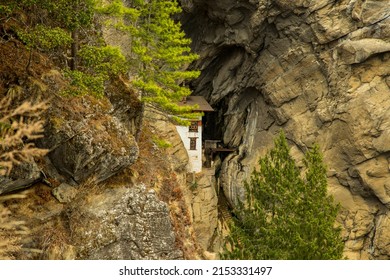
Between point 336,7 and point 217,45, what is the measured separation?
1050cm

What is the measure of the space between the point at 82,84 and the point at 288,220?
9188mm

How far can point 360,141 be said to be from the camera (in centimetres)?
3053

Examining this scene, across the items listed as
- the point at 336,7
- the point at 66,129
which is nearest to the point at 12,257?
the point at 66,129

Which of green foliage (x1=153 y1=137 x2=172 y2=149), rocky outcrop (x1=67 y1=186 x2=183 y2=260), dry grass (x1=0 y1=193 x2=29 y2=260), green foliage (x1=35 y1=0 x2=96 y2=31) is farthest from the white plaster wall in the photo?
dry grass (x1=0 y1=193 x2=29 y2=260)

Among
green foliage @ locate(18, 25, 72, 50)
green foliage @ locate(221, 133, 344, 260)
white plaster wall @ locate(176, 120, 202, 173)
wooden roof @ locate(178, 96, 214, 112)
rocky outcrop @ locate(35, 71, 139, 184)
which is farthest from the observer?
wooden roof @ locate(178, 96, 214, 112)

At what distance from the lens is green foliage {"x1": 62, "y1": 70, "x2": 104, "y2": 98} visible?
1391 cm

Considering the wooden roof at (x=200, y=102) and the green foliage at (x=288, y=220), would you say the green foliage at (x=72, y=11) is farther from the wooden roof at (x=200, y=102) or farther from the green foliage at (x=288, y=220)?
the wooden roof at (x=200, y=102)

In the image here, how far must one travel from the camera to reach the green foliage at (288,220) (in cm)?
1581

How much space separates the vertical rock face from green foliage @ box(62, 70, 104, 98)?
2121 centimetres

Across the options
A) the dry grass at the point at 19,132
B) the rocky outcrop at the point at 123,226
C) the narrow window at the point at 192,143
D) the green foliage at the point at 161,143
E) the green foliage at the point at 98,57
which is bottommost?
the rocky outcrop at the point at 123,226

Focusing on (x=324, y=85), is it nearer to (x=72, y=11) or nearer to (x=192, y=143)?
(x=192, y=143)

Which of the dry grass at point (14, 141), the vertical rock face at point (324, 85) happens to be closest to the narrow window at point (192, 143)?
the vertical rock face at point (324, 85)

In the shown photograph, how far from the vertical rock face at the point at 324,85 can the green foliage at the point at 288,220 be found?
13830 millimetres

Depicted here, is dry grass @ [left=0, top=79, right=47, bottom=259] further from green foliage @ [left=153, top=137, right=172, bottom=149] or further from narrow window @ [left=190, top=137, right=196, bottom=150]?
narrow window @ [left=190, top=137, right=196, bottom=150]
